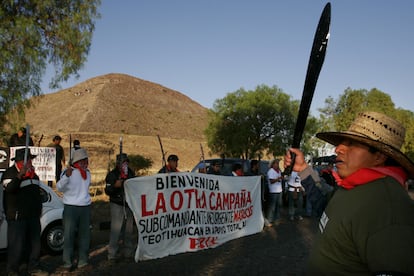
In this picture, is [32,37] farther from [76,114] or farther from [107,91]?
[107,91]

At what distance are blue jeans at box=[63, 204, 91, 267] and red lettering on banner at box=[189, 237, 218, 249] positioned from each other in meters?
2.22

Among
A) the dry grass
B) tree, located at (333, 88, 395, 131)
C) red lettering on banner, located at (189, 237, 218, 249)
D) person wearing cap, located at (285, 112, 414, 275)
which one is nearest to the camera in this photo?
person wearing cap, located at (285, 112, 414, 275)

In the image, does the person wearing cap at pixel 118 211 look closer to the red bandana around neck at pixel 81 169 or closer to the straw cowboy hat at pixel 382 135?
the red bandana around neck at pixel 81 169

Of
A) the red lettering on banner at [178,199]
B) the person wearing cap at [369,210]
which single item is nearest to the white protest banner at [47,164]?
the red lettering on banner at [178,199]

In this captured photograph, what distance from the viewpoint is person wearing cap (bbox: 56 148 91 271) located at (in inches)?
272

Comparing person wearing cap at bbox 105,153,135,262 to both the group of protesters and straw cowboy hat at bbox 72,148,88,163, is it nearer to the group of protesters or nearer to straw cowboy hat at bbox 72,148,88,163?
straw cowboy hat at bbox 72,148,88,163

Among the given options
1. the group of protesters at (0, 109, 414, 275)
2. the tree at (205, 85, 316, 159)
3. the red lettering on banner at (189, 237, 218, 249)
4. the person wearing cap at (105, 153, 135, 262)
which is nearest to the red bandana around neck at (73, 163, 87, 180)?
the person wearing cap at (105, 153, 135, 262)

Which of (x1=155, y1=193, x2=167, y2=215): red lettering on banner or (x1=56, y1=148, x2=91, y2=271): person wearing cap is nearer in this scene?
(x1=56, y1=148, x2=91, y2=271): person wearing cap

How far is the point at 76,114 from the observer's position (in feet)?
322

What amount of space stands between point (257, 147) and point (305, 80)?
36698mm

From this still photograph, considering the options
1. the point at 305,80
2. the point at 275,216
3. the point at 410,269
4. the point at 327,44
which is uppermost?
the point at 327,44

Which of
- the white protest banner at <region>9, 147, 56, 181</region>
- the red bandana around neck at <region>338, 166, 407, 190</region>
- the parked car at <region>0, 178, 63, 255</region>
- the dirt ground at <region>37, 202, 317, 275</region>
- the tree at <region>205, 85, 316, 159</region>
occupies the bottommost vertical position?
the dirt ground at <region>37, 202, 317, 275</region>

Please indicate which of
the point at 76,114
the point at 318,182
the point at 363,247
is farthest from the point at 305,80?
the point at 76,114

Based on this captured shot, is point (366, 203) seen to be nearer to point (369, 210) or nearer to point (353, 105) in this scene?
point (369, 210)
